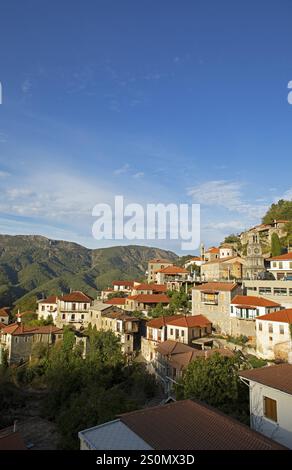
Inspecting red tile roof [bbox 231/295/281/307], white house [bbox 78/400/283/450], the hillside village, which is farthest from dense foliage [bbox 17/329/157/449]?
red tile roof [bbox 231/295/281/307]

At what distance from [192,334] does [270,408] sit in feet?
71.3

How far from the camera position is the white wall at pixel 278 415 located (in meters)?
12.0

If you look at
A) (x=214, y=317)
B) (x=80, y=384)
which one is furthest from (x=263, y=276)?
(x=80, y=384)

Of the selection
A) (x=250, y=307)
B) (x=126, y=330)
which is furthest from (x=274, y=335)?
(x=126, y=330)

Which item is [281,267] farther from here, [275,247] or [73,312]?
[73,312]

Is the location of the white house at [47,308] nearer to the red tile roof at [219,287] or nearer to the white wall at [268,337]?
the red tile roof at [219,287]

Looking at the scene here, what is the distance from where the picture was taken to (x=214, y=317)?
1442 inches

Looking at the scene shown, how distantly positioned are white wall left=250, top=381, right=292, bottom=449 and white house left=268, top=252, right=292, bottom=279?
31065 millimetres

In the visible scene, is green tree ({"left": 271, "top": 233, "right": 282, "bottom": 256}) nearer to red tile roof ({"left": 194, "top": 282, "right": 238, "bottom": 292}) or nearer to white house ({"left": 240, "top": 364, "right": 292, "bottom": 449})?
red tile roof ({"left": 194, "top": 282, "right": 238, "bottom": 292})

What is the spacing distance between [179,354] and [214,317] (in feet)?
28.4

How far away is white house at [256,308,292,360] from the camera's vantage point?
26.9 m

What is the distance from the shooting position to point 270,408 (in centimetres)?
1277

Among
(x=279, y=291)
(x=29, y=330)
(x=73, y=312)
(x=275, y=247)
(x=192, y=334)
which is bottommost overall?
(x=29, y=330)

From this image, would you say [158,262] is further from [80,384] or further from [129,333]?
[80,384]
